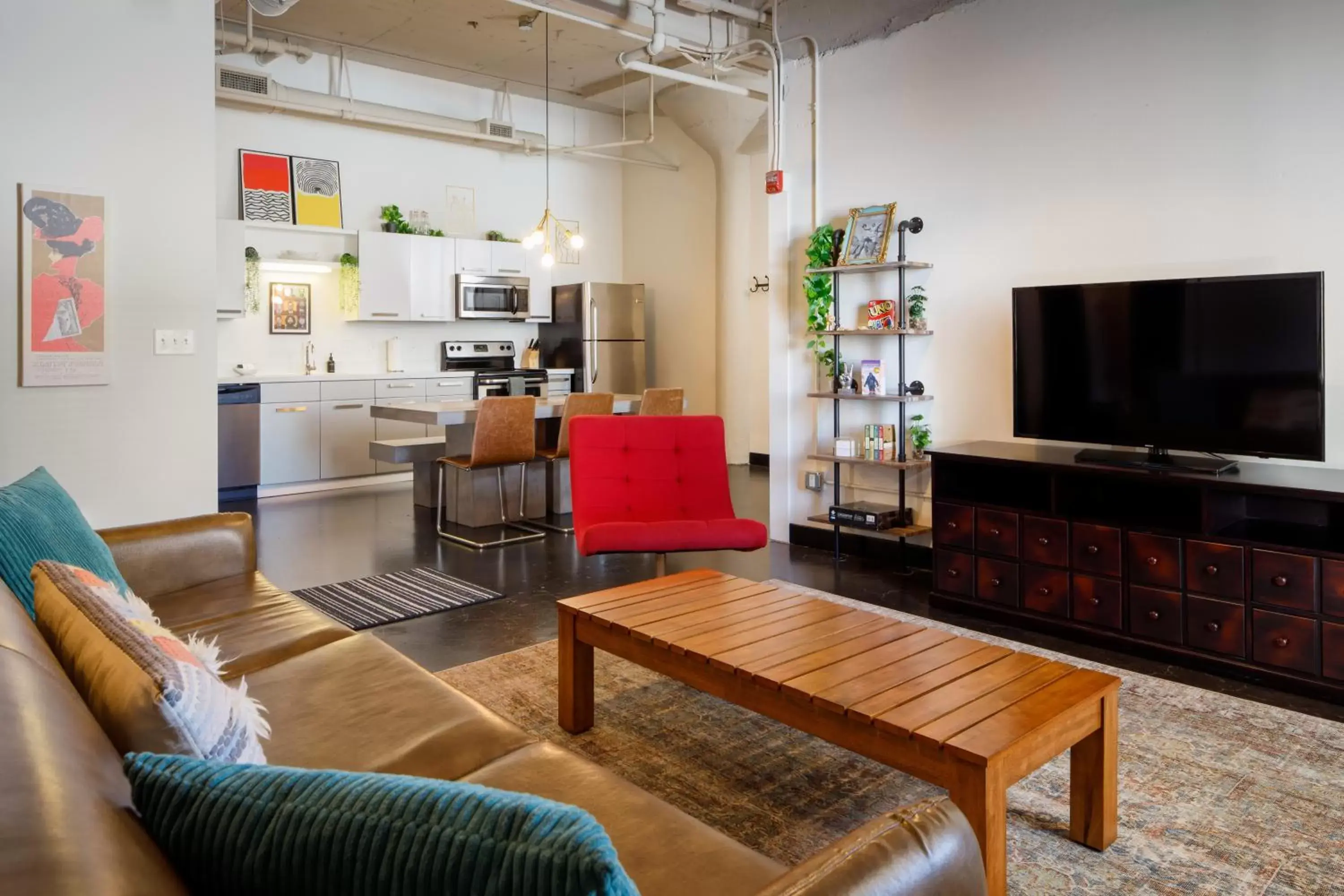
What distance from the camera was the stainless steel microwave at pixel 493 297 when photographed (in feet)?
26.9

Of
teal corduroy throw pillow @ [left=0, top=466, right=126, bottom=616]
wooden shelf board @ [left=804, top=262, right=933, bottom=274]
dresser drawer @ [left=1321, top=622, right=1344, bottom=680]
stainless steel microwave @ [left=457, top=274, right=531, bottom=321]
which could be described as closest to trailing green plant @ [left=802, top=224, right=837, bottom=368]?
wooden shelf board @ [left=804, top=262, right=933, bottom=274]

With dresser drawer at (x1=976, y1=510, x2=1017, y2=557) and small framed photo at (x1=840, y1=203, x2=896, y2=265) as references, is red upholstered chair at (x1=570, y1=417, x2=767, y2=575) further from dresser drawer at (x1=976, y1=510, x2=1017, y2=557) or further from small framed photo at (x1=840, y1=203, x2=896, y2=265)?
small framed photo at (x1=840, y1=203, x2=896, y2=265)

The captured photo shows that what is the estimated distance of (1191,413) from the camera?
140 inches

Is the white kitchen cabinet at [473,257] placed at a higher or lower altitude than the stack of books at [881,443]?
higher

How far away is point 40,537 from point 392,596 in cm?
248

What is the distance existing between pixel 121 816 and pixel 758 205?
832cm

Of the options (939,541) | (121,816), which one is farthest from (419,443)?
(121,816)

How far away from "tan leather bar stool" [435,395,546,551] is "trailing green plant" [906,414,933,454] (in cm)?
231

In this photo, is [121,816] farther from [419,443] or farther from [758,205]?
[758,205]

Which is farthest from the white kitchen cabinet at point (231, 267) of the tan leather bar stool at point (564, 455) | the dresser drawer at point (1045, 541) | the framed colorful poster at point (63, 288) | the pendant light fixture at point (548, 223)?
the dresser drawer at point (1045, 541)

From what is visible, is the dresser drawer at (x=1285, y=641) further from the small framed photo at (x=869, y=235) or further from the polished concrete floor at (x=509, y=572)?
the small framed photo at (x=869, y=235)

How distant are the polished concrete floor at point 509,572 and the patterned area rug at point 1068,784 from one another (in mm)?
380

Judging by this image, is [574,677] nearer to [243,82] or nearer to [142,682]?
[142,682]

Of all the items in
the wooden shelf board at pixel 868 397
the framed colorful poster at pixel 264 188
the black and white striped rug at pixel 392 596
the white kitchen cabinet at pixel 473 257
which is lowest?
the black and white striped rug at pixel 392 596
